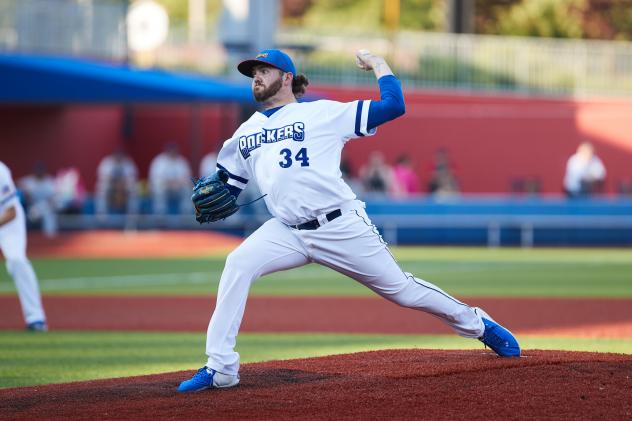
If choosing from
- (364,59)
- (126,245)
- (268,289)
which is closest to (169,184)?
(126,245)

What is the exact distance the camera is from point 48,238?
24.8 metres

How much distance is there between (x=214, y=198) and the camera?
7098mm

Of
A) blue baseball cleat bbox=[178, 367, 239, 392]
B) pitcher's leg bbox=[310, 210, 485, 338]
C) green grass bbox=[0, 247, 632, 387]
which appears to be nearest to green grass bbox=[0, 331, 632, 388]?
green grass bbox=[0, 247, 632, 387]

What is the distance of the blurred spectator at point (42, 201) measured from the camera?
2527cm

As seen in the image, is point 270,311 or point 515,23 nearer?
point 270,311

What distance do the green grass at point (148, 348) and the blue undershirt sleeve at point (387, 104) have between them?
2.97 m

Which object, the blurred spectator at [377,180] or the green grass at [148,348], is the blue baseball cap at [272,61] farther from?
the blurred spectator at [377,180]

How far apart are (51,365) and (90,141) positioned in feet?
76.2

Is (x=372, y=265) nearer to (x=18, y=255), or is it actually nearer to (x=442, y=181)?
(x=18, y=255)

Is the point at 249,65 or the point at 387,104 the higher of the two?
the point at 249,65

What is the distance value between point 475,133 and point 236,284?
89.2 feet

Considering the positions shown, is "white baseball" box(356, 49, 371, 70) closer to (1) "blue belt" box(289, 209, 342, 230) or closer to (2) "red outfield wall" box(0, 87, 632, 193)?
(1) "blue belt" box(289, 209, 342, 230)

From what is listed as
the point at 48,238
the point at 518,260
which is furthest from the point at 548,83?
the point at 48,238

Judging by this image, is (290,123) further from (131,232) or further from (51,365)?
(131,232)
